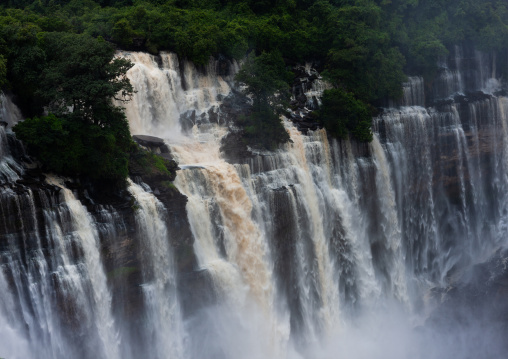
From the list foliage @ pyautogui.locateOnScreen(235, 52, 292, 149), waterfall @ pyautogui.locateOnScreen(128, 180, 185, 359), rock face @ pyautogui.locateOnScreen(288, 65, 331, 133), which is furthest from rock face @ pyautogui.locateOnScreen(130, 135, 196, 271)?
rock face @ pyautogui.locateOnScreen(288, 65, 331, 133)

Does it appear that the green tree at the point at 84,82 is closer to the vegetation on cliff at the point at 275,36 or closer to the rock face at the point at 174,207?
the vegetation on cliff at the point at 275,36

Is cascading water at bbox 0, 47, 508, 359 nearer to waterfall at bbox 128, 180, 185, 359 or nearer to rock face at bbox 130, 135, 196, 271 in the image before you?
waterfall at bbox 128, 180, 185, 359

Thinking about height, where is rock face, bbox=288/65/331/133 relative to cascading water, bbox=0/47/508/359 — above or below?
above

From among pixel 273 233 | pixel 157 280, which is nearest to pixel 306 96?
pixel 273 233

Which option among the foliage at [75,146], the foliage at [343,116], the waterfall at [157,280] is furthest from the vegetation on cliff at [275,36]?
the waterfall at [157,280]

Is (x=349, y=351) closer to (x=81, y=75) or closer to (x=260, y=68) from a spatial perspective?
(x=260, y=68)
